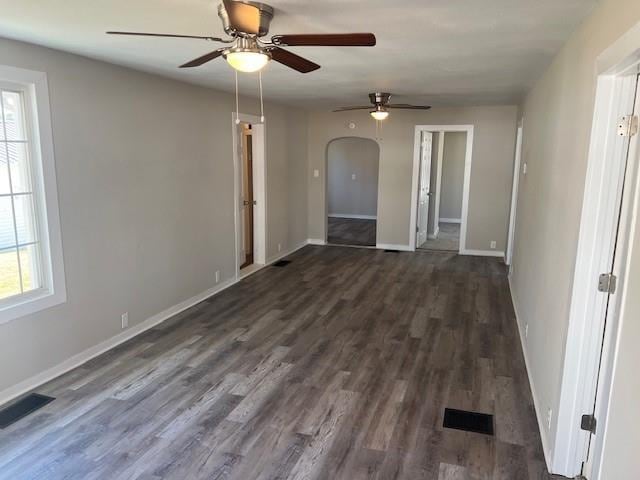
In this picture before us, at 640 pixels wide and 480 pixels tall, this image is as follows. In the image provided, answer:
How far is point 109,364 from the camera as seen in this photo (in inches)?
145

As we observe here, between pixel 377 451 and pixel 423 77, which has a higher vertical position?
pixel 423 77

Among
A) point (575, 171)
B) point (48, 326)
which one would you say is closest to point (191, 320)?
point (48, 326)

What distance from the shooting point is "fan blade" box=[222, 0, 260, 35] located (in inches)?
74.6

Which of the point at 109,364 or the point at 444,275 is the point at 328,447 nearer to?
the point at 109,364

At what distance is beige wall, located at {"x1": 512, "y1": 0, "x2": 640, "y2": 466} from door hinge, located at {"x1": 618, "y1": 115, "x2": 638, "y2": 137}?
185 mm

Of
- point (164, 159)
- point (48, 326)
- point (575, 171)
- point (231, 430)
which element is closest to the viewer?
point (575, 171)

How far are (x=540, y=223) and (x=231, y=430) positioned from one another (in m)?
2.70

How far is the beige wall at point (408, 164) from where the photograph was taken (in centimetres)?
730

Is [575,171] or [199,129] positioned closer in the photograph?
[575,171]

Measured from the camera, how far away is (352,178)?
11.6 metres

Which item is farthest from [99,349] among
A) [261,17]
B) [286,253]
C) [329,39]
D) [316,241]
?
[316,241]

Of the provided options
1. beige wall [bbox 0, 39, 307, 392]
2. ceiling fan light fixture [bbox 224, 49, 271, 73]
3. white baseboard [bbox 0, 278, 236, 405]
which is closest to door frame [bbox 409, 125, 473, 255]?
beige wall [bbox 0, 39, 307, 392]

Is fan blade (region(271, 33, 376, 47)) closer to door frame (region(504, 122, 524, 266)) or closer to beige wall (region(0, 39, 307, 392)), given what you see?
beige wall (region(0, 39, 307, 392))

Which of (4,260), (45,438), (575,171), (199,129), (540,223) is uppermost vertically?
(199,129)
